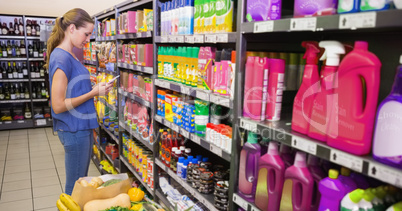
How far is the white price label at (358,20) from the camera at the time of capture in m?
0.99

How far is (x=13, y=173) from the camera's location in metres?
A: 4.79

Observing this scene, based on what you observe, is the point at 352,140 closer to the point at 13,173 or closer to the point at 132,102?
the point at 132,102

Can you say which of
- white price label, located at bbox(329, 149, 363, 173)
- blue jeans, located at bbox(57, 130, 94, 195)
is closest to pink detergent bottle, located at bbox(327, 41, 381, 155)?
white price label, located at bbox(329, 149, 363, 173)

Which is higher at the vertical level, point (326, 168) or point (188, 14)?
point (188, 14)

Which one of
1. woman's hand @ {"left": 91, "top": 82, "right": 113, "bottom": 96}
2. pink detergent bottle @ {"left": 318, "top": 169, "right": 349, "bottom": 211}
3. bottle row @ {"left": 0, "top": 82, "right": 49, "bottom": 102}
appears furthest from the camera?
bottle row @ {"left": 0, "top": 82, "right": 49, "bottom": 102}

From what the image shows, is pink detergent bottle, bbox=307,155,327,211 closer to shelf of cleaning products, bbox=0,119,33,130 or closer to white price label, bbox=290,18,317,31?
white price label, bbox=290,18,317,31

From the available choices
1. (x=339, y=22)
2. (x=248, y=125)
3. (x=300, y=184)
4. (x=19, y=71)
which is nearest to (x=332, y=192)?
(x=300, y=184)

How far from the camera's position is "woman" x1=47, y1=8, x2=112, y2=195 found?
2.55 meters

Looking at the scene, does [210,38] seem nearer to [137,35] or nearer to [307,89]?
[307,89]

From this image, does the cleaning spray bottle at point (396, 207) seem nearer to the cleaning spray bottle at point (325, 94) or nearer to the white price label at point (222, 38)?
the cleaning spray bottle at point (325, 94)

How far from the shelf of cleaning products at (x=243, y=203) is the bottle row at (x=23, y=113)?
7.38m

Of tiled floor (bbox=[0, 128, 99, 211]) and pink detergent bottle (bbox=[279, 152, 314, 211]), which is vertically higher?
pink detergent bottle (bbox=[279, 152, 314, 211])

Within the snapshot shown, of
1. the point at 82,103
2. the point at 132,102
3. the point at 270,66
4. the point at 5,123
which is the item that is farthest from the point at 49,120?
the point at 270,66

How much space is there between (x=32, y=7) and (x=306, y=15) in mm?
8151
